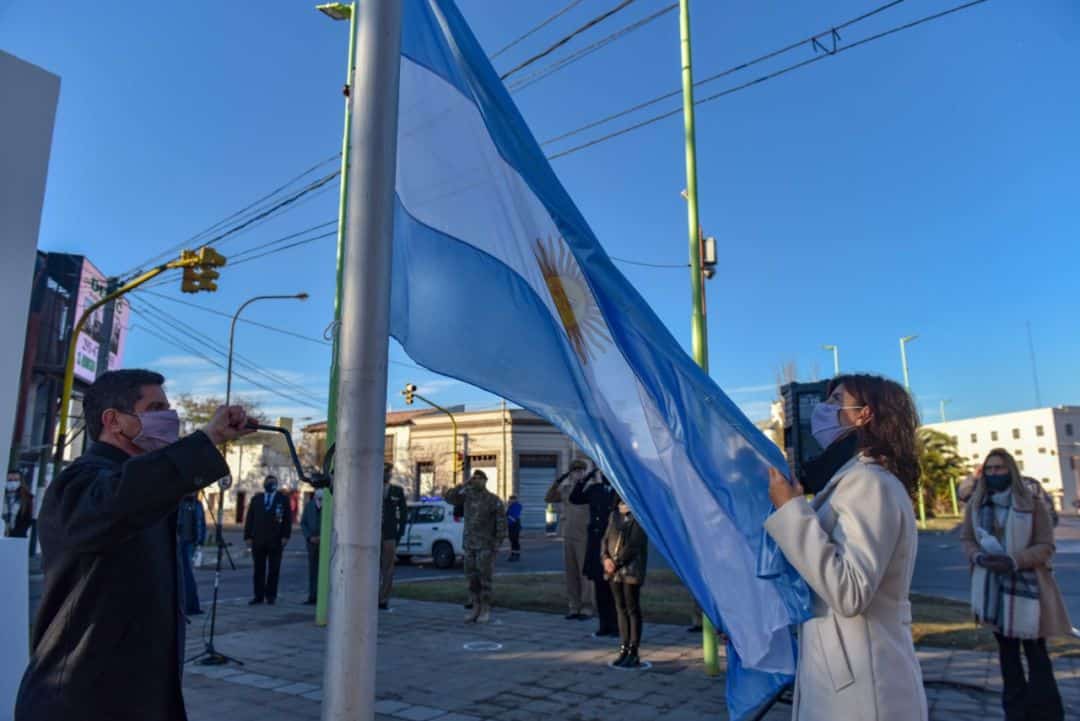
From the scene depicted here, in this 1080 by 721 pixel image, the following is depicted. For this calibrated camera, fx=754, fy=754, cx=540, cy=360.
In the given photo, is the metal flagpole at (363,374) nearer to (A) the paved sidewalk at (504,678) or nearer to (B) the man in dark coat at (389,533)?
(A) the paved sidewalk at (504,678)

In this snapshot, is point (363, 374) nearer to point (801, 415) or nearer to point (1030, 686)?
point (1030, 686)

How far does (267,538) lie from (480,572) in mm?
4358

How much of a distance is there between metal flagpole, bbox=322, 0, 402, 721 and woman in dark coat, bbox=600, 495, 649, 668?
5.63 metres

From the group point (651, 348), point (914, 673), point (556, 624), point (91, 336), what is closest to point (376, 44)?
point (651, 348)

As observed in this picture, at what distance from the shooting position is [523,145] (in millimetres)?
4094

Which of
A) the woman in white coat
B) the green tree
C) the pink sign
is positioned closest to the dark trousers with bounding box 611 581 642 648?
the woman in white coat

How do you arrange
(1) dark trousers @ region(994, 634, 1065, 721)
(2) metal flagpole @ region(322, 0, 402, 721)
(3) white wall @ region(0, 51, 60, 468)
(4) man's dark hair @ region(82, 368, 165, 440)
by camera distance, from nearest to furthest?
(2) metal flagpole @ region(322, 0, 402, 721), (4) man's dark hair @ region(82, 368, 165, 440), (3) white wall @ region(0, 51, 60, 468), (1) dark trousers @ region(994, 634, 1065, 721)

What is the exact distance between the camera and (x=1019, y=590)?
18.6ft

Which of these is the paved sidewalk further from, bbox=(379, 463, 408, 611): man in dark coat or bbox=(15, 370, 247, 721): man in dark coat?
bbox=(15, 370, 247, 721): man in dark coat

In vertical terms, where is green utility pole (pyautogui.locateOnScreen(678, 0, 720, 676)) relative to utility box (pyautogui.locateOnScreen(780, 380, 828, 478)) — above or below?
above

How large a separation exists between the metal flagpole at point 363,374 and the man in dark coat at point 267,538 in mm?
11204

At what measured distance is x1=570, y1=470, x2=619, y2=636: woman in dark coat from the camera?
995cm

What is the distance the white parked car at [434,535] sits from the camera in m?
22.2

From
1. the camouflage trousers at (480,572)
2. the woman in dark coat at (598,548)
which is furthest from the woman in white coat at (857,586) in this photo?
the camouflage trousers at (480,572)
